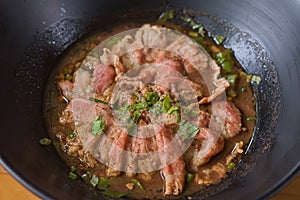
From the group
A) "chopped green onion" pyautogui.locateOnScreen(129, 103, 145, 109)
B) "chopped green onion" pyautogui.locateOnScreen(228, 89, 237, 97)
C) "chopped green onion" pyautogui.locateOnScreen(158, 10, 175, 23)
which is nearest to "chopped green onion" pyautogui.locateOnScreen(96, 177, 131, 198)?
"chopped green onion" pyautogui.locateOnScreen(129, 103, 145, 109)

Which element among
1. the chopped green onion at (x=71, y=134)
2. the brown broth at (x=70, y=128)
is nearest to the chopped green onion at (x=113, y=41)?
the brown broth at (x=70, y=128)

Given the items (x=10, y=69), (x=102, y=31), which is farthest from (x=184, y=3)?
(x=10, y=69)

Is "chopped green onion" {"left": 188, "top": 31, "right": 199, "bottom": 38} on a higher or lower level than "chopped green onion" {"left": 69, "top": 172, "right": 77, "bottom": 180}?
higher

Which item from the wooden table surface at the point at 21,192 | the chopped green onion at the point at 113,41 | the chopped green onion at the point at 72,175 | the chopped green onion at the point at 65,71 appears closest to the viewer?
the wooden table surface at the point at 21,192

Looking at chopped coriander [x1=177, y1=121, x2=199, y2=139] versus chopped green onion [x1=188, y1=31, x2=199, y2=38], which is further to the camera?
chopped green onion [x1=188, y1=31, x2=199, y2=38]

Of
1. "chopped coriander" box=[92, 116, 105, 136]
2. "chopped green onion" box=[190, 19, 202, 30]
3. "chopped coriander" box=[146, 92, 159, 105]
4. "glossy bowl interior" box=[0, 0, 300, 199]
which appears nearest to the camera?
"glossy bowl interior" box=[0, 0, 300, 199]

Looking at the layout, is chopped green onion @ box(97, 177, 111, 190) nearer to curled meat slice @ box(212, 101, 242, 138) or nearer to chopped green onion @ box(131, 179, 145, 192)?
chopped green onion @ box(131, 179, 145, 192)

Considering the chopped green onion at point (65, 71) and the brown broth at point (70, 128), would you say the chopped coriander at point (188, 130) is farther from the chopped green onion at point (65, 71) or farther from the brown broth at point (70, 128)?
the chopped green onion at point (65, 71)
